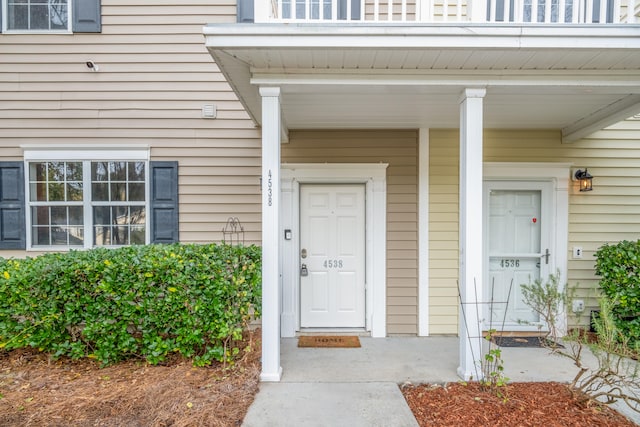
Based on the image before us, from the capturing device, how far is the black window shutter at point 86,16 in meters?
4.01

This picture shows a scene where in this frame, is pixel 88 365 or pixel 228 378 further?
pixel 88 365

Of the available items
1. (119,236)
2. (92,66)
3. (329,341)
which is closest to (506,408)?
(329,341)

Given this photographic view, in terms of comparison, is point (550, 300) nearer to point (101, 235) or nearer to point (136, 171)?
point (136, 171)

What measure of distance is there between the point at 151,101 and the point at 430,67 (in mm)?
3201

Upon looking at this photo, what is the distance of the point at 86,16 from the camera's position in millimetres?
4012

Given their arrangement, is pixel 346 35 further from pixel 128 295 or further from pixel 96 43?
pixel 96 43

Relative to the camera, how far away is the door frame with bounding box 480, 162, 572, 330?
4.13m

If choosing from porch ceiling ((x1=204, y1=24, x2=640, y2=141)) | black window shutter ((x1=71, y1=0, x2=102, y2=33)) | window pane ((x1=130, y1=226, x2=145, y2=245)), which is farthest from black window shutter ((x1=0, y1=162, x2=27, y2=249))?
porch ceiling ((x1=204, y1=24, x2=640, y2=141))

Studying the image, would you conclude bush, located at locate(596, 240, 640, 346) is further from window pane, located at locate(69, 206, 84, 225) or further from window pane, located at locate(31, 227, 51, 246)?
window pane, located at locate(31, 227, 51, 246)

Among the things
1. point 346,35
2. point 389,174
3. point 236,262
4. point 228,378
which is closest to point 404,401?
point 228,378

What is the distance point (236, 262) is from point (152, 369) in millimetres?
1173

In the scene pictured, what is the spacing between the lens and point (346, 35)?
8.01ft

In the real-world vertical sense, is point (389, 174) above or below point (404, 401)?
above

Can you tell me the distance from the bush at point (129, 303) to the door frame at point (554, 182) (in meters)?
3.15
